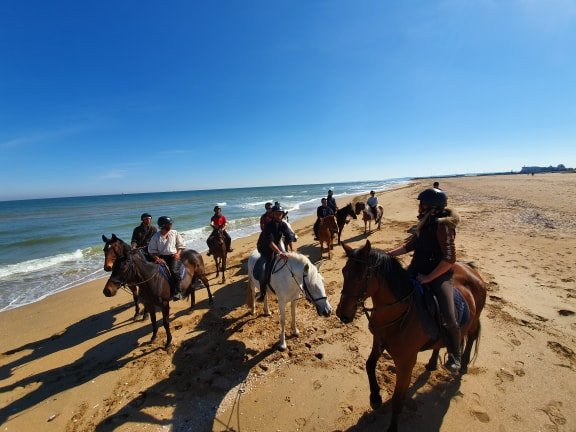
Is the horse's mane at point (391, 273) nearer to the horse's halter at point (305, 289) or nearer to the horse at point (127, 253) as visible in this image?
the horse's halter at point (305, 289)

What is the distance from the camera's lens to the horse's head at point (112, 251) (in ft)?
16.2

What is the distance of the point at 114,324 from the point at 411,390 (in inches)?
266

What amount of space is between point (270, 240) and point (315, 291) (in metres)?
1.61

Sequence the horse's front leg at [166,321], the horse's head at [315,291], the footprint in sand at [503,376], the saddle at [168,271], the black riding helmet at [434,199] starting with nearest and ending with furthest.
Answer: the black riding helmet at [434,199] → the footprint in sand at [503,376] → the horse's head at [315,291] → the horse's front leg at [166,321] → the saddle at [168,271]

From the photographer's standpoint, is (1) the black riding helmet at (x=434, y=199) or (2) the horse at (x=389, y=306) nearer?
(2) the horse at (x=389, y=306)

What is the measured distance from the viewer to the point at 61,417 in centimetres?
386

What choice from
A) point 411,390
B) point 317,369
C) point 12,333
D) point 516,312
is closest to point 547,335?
point 516,312

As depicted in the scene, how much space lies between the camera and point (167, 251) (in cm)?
619

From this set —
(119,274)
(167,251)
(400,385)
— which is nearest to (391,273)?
(400,385)

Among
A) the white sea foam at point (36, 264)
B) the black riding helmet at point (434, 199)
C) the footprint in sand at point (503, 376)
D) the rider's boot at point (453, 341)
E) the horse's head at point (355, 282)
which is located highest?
the black riding helmet at point (434, 199)

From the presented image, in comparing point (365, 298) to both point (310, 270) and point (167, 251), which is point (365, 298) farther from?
point (167, 251)

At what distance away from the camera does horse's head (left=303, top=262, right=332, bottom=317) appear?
4242 millimetres

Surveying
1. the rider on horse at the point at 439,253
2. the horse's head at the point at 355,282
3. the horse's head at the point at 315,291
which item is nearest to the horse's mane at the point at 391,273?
the horse's head at the point at 355,282

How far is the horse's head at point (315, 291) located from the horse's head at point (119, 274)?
3.26 m
